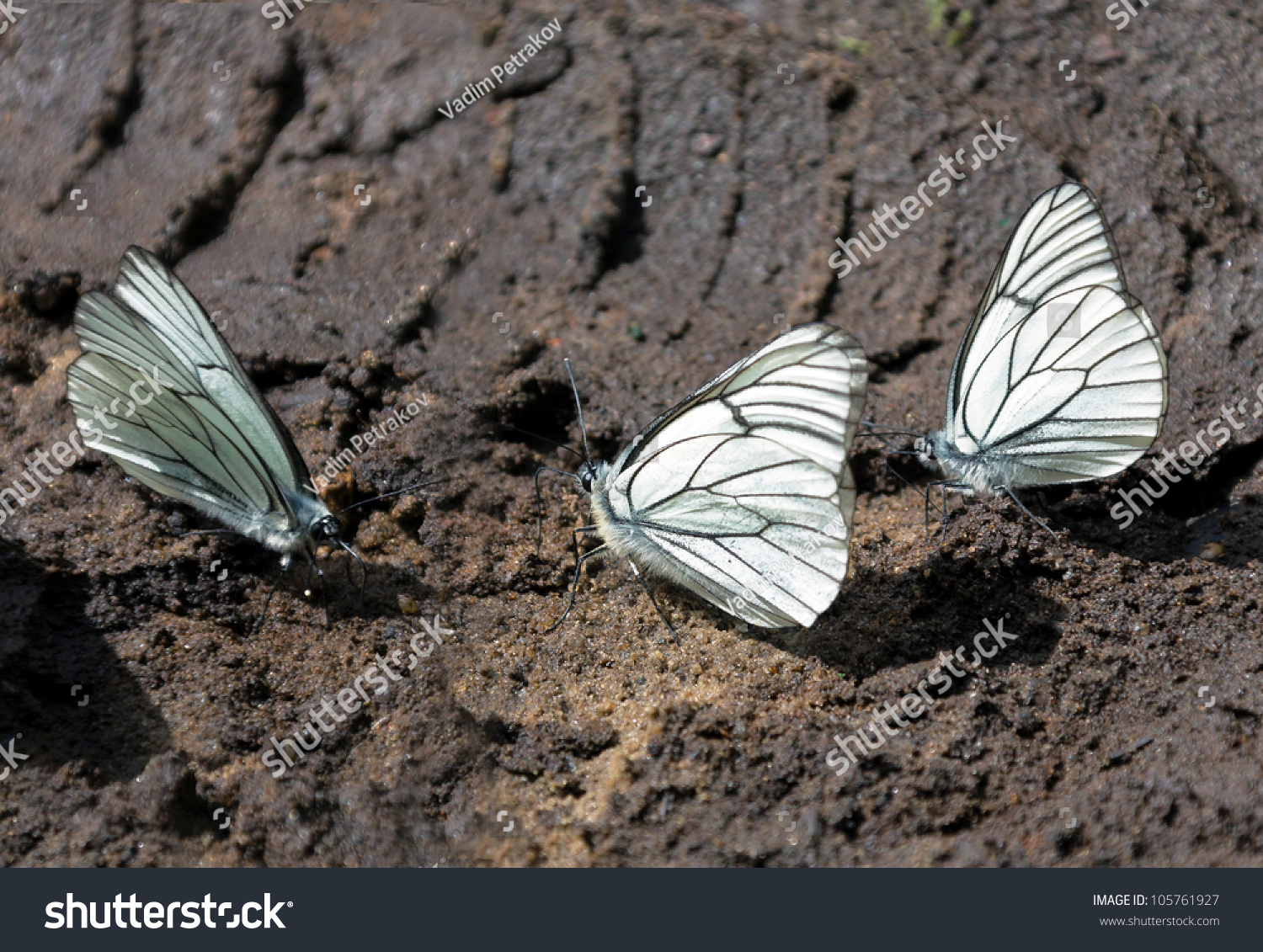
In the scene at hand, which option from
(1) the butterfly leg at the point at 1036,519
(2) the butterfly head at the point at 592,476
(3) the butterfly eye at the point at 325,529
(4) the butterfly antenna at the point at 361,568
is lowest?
(1) the butterfly leg at the point at 1036,519

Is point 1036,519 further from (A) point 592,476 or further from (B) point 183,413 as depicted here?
(B) point 183,413

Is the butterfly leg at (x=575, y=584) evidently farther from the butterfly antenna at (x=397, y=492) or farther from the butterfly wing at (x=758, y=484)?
the butterfly antenna at (x=397, y=492)

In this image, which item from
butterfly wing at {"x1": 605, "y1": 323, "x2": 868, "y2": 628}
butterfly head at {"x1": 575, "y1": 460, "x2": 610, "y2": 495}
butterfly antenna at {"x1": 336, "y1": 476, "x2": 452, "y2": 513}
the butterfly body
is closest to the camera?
butterfly wing at {"x1": 605, "y1": 323, "x2": 868, "y2": 628}

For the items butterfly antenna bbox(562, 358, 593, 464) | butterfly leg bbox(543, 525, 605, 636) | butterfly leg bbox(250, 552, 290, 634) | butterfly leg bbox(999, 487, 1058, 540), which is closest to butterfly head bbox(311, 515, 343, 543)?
butterfly leg bbox(250, 552, 290, 634)

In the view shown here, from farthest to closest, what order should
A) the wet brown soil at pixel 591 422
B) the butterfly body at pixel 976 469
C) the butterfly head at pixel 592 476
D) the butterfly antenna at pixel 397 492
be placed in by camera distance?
the butterfly antenna at pixel 397 492 → the butterfly body at pixel 976 469 → the butterfly head at pixel 592 476 → the wet brown soil at pixel 591 422

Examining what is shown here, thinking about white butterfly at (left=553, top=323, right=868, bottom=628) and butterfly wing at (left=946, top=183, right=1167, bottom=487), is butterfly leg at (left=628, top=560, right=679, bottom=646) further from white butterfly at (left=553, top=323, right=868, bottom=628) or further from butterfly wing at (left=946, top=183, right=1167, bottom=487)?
butterfly wing at (left=946, top=183, right=1167, bottom=487)

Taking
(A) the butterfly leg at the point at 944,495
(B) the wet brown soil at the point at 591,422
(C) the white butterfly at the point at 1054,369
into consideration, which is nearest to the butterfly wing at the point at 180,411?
(B) the wet brown soil at the point at 591,422

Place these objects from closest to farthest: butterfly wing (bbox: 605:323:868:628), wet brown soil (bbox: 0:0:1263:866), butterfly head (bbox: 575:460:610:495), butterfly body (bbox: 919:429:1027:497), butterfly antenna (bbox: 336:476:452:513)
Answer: wet brown soil (bbox: 0:0:1263:866) < butterfly wing (bbox: 605:323:868:628) < butterfly head (bbox: 575:460:610:495) < butterfly body (bbox: 919:429:1027:497) < butterfly antenna (bbox: 336:476:452:513)
